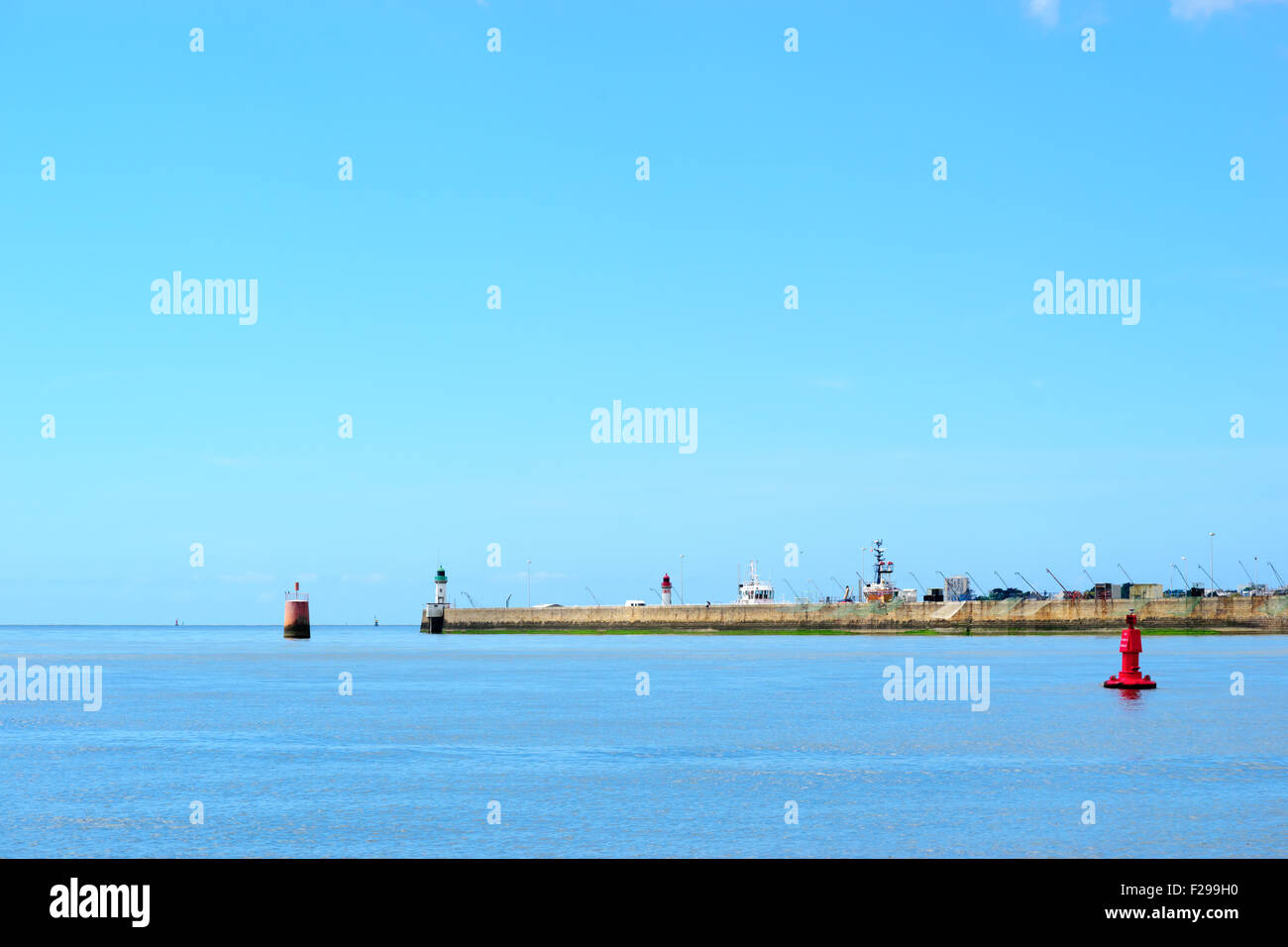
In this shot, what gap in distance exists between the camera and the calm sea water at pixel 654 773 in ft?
80.7

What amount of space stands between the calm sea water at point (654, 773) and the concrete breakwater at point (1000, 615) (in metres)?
96.8

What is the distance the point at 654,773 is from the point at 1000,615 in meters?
149

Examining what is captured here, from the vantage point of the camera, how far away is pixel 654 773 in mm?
34531

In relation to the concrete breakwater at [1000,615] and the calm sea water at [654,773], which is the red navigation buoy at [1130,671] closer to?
the calm sea water at [654,773]

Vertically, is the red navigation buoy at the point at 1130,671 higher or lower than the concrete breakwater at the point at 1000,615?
higher

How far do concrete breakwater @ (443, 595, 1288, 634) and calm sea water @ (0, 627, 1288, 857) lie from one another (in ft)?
318

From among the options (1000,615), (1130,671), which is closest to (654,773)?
(1130,671)

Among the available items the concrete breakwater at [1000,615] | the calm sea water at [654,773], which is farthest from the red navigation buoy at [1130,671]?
the concrete breakwater at [1000,615]

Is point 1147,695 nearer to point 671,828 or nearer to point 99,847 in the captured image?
point 671,828

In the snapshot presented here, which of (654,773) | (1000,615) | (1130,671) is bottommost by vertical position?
(1000,615)

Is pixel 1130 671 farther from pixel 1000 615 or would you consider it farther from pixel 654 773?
pixel 1000 615
